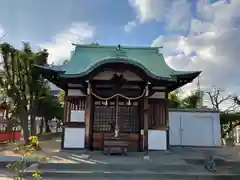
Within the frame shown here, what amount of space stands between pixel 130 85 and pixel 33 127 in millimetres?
6258

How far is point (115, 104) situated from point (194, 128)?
4614 millimetres

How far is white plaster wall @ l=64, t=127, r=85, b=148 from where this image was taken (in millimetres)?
10234

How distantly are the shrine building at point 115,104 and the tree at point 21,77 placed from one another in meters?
1.60

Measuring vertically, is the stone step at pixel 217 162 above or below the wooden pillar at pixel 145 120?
below

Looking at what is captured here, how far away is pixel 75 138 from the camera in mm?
10266

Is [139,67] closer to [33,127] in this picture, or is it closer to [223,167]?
[223,167]

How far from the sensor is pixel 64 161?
766cm

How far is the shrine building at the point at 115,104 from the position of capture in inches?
397

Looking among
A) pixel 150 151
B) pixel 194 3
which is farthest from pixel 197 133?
pixel 194 3

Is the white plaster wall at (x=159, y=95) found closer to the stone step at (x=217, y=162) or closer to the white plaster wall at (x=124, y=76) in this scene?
the white plaster wall at (x=124, y=76)

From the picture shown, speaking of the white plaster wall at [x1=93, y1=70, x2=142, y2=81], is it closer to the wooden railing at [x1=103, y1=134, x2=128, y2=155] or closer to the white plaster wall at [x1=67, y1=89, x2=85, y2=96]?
the white plaster wall at [x1=67, y1=89, x2=85, y2=96]

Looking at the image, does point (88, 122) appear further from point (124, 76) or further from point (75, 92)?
point (124, 76)

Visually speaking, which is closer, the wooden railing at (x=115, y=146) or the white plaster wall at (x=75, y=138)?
the wooden railing at (x=115, y=146)

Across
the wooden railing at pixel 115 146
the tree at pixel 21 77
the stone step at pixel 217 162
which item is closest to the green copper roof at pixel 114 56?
the tree at pixel 21 77
